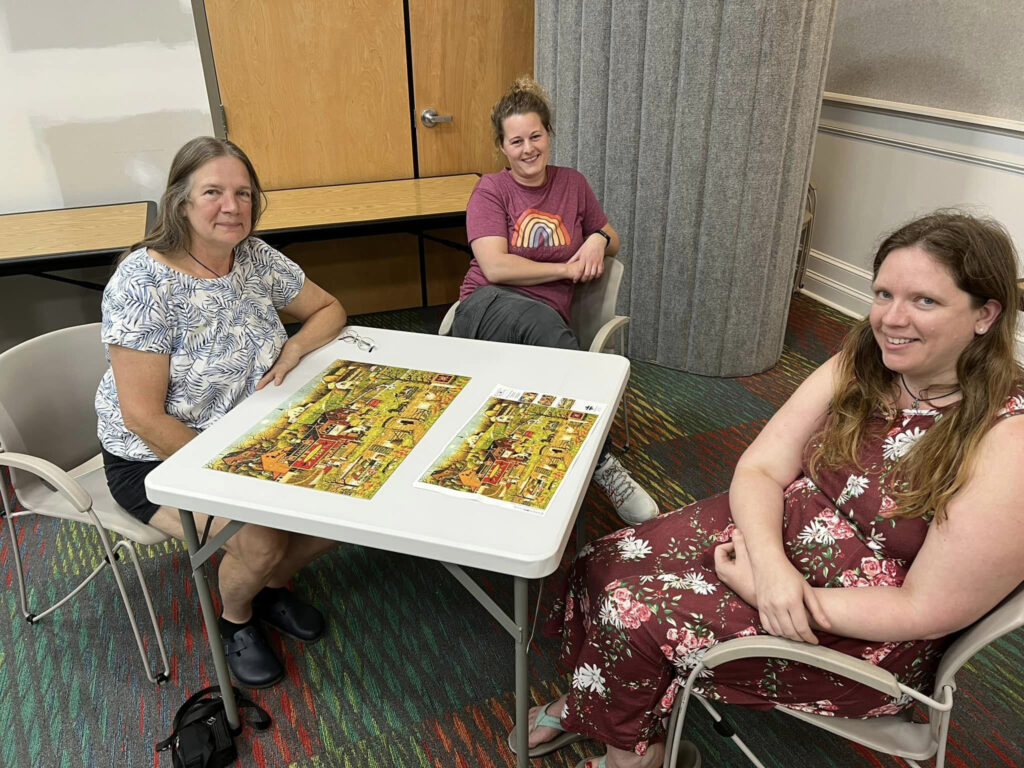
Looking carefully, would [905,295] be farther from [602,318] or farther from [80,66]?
[80,66]

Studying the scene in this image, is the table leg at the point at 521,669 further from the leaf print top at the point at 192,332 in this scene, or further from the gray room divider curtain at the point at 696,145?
the gray room divider curtain at the point at 696,145

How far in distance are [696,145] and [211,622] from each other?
233 centimetres

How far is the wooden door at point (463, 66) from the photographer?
11.1 ft

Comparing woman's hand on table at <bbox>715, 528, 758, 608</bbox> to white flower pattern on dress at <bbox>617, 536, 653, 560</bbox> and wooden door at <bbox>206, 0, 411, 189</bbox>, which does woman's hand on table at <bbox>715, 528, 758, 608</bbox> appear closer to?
white flower pattern on dress at <bbox>617, 536, 653, 560</bbox>

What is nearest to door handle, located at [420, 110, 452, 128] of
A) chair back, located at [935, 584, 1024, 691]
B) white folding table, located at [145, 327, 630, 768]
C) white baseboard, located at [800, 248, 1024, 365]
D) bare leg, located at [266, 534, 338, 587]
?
white baseboard, located at [800, 248, 1024, 365]

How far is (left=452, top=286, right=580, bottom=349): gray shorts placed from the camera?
2.16 metres

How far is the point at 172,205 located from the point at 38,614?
4.03 feet

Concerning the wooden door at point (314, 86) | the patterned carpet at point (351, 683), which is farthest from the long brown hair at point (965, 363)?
the wooden door at point (314, 86)

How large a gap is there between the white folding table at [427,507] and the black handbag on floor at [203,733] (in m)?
0.04

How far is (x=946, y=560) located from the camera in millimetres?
1076

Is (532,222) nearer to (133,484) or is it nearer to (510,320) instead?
(510,320)

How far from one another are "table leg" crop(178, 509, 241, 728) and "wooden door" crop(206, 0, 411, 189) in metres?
2.36

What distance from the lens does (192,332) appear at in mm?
1577

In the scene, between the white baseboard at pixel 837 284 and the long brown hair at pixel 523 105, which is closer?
the long brown hair at pixel 523 105
